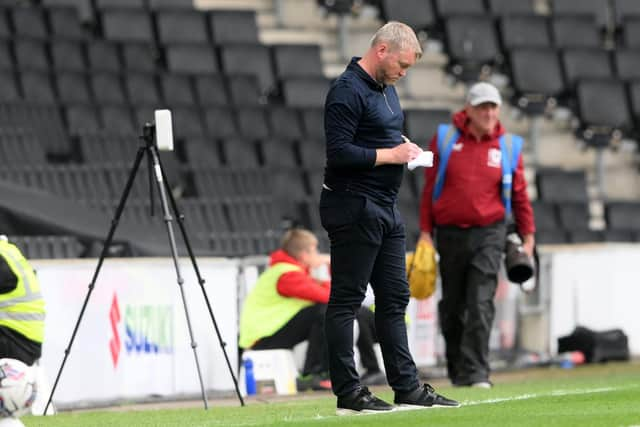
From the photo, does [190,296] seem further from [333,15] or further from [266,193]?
[333,15]

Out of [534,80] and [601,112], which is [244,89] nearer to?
[534,80]

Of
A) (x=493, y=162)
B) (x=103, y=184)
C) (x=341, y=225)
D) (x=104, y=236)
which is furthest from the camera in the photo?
(x=103, y=184)

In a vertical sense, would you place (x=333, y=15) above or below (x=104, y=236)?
above

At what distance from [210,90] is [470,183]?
306 inches

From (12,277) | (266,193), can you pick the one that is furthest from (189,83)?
(12,277)

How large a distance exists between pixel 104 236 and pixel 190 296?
169 centimetres

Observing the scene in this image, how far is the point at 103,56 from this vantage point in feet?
64.6

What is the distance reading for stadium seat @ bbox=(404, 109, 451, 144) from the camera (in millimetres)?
20125

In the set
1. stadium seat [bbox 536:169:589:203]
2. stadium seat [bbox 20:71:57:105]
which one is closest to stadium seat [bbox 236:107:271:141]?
stadium seat [bbox 20:71:57:105]

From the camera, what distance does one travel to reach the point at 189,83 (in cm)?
1981

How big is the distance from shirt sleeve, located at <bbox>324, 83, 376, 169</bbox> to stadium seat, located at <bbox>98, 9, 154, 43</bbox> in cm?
1152

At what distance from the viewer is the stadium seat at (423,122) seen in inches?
792

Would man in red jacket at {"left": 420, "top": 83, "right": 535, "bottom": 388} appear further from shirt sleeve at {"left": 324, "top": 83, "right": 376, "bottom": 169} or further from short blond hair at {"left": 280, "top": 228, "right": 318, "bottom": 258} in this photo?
shirt sleeve at {"left": 324, "top": 83, "right": 376, "bottom": 169}

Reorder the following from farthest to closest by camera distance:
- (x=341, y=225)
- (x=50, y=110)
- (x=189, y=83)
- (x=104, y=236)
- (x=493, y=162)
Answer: (x=189, y=83) < (x=50, y=110) < (x=104, y=236) < (x=493, y=162) < (x=341, y=225)
